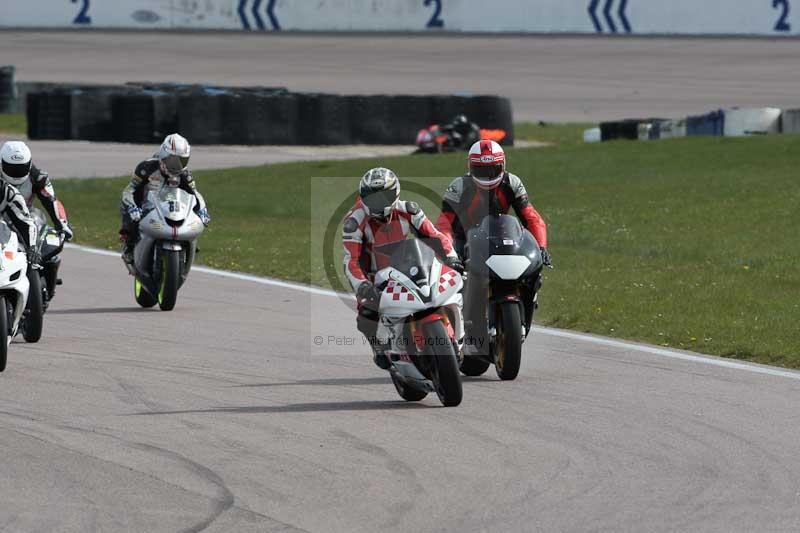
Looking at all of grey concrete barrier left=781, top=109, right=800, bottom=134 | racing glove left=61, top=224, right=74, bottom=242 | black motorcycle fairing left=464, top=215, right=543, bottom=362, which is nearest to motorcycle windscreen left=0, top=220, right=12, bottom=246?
racing glove left=61, top=224, right=74, bottom=242

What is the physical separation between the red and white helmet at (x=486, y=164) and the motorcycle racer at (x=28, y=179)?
3.43 m

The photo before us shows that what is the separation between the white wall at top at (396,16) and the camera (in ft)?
176

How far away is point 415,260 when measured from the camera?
9102 millimetres

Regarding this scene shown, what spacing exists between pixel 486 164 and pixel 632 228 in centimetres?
1067

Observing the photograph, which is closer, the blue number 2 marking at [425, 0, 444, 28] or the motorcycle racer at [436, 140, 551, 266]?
the motorcycle racer at [436, 140, 551, 266]

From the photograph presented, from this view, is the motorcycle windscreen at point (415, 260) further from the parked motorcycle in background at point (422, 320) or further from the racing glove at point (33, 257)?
the racing glove at point (33, 257)

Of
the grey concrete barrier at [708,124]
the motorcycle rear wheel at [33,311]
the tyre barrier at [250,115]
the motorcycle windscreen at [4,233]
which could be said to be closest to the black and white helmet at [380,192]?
the motorcycle windscreen at [4,233]

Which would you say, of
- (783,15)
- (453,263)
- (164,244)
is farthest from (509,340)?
(783,15)

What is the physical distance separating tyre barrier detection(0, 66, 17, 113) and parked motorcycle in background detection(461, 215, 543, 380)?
103 ft

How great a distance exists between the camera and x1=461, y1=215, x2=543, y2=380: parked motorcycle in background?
10.0 m

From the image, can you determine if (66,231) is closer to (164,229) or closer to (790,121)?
(164,229)

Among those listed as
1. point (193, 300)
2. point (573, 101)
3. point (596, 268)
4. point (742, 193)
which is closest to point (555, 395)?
point (193, 300)

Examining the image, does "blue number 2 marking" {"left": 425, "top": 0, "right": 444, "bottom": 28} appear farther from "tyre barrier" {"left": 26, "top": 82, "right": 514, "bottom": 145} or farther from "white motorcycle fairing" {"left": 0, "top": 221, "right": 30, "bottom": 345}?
"white motorcycle fairing" {"left": 0, "top": 221, "right": 30, "bottom": 345}

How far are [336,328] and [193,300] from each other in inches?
90.5
